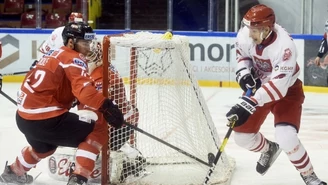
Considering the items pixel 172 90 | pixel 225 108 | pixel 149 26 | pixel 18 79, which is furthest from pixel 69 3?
pixel 172 90

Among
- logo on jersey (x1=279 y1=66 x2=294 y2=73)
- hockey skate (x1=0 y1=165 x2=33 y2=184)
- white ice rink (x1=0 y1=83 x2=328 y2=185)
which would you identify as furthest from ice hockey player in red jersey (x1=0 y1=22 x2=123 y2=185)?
logo on jersey (x1=279 y1=66 x2=294 y2=73)

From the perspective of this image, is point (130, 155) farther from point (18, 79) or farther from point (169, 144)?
point (18, 79)

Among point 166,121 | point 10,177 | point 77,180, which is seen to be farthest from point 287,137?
point 10,177

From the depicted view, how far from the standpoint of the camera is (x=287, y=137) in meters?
3.81

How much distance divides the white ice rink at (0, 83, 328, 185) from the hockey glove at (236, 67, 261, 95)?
54 cm

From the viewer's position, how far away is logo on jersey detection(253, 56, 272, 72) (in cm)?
392

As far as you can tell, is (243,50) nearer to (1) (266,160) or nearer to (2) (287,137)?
(2) (287,137)

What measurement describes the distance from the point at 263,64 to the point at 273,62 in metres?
0.19

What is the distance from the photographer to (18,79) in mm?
8992

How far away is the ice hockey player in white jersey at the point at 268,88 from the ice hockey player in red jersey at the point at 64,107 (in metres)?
0.66

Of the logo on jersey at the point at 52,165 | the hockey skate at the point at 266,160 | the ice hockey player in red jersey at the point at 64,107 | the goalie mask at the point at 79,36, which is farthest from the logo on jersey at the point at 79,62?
the hockey skate at the point at 266,160

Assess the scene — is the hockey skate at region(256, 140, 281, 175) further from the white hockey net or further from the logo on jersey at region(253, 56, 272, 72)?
the logo on jersey at region(253, 56, 272, 72)

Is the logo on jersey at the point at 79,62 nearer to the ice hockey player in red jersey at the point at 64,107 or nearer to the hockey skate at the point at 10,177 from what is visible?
the ice hockey player in red jersey at the point at 64,107

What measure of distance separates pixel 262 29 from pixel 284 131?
1.68 feet
